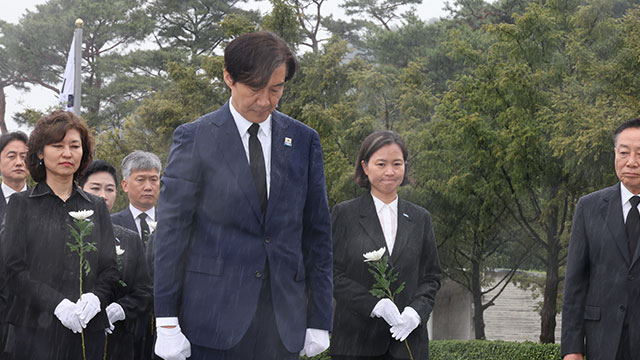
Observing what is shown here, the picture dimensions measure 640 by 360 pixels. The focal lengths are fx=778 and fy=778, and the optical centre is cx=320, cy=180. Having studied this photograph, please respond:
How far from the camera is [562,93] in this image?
42.9ft

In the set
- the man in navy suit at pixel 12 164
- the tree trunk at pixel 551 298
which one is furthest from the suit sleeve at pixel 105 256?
the tree trunk at pixel 551 298

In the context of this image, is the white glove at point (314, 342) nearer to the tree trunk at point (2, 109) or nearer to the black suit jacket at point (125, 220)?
the black suit jacket at point (125, 220)

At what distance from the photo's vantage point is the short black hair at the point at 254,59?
10.1 ft

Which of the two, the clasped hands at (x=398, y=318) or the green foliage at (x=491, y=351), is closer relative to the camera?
the clasped hands at (x=398, y=318)

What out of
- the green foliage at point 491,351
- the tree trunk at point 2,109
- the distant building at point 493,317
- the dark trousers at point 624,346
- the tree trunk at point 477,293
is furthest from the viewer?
the tree trunk at point 2,109

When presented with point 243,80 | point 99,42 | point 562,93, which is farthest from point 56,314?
point 99,42

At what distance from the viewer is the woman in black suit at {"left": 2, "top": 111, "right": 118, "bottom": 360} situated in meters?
4.00

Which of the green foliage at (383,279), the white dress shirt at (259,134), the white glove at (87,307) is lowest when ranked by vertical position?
the white glove at (87,307)

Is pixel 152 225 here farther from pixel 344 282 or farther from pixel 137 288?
pixel 344 282

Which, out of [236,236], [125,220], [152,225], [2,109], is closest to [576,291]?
[236,236]

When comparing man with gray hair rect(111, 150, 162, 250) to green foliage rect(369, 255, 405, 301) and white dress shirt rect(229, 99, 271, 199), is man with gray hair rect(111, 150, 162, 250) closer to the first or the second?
green foliage rect(369, 255, 405, 301)

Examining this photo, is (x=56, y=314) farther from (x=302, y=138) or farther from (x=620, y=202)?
(x=620, y=202)

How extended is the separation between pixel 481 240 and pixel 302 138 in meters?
13.2

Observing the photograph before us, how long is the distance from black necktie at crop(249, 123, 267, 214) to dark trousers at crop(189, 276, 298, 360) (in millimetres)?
337
